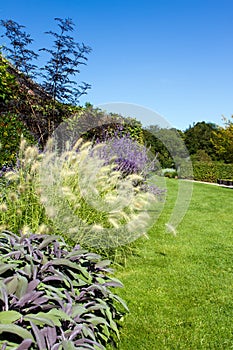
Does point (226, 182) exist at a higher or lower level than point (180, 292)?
higher

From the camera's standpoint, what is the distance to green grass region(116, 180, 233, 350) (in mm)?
2402

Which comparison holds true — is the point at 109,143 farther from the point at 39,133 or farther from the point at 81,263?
the point at 81,263

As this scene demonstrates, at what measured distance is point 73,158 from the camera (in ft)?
11.5

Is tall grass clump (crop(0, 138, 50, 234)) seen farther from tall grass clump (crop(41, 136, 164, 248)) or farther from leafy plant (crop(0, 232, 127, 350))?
leafy plant (crop(0, 232, 127, 350))

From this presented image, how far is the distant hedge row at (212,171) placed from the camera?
18578 mm

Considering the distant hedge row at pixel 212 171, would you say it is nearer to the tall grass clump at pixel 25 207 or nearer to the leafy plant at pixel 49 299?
the tall grass clump at pixel 25 207

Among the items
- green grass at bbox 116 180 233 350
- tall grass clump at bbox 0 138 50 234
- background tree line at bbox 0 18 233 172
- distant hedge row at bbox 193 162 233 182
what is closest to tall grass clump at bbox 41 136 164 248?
tall grass clump at bbox 0 138 50 234

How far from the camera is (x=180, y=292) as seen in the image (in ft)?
10.3

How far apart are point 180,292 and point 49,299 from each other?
5.39ft

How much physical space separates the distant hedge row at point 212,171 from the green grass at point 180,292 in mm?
13693

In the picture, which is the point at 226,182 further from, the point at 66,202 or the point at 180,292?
the point at 66,202

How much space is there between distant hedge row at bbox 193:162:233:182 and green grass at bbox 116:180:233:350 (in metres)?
13.7

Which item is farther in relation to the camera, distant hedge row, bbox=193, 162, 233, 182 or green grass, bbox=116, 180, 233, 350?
distant hedge row, bbox=193, 162, 233, 182

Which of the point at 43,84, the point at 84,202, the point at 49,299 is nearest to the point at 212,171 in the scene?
the point at 43,84
